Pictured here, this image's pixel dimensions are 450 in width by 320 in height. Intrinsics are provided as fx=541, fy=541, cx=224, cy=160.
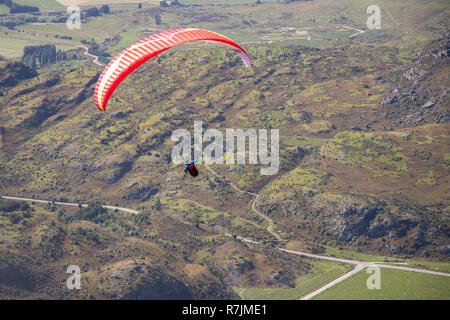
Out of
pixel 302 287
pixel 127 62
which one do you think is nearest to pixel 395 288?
pixel 302 287

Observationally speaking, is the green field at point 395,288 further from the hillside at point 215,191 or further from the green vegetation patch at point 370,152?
the green vegetation patch at point 370,152

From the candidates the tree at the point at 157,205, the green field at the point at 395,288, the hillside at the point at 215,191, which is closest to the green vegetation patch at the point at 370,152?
the hillside at the point at 215,191

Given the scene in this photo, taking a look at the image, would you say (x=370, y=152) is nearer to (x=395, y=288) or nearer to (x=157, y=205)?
(x=395, y=288)

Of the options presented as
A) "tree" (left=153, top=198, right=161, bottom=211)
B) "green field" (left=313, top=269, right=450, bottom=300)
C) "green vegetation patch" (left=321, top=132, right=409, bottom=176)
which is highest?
"green vegetation patch" (left=321, top=132, right=409, bottom=176)

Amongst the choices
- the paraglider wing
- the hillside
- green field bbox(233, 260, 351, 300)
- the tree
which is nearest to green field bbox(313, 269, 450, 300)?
green field bbox(233, 260, 351, 300)

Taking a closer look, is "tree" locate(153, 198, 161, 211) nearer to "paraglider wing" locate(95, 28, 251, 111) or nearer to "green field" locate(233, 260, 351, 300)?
"green field" locate(233, 260, 351, 300)

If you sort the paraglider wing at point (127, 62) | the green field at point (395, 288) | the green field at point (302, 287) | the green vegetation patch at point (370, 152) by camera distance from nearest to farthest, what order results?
the paraglider wing at point (127, 62), the green field at point (395, 288), the green field at point (302, 287), the green vegetation patch at point (370, 152)

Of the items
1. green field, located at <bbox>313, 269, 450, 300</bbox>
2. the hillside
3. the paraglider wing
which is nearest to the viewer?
the paraglider wing
